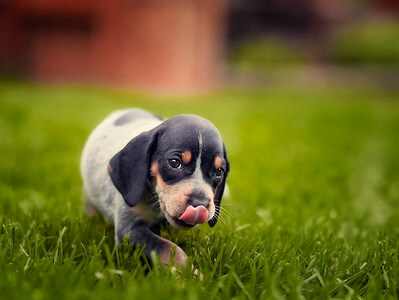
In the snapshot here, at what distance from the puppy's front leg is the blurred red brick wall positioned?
13.0 metres

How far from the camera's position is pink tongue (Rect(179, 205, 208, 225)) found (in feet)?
6.34

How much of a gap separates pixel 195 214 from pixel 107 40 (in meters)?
13.7

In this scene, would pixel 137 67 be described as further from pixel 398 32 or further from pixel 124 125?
pixel 124 125

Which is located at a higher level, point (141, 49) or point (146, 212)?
point (141, 49)

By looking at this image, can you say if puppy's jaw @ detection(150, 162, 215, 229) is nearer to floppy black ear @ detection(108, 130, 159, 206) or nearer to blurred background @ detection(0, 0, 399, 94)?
floppy black ear @ detection(108, 130, 159, 206)

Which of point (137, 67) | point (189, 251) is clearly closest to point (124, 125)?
point (189, 251)

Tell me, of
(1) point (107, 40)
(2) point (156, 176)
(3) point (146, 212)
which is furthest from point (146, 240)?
(1) point (107, 40)

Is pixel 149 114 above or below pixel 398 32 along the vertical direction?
below

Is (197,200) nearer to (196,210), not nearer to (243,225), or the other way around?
(196,210)

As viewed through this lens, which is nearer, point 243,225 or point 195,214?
point 195,214

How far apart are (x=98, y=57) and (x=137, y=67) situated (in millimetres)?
1271

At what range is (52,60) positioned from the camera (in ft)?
50.2

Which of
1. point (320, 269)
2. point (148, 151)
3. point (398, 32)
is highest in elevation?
point (398, 32)

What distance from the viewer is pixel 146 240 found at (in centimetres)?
221
